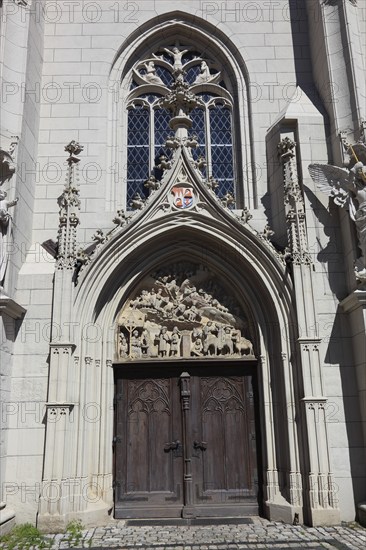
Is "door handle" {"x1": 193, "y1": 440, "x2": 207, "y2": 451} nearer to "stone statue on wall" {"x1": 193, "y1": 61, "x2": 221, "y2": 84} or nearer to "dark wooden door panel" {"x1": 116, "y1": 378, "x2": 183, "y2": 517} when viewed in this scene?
"dark wooden door panel" {"x1": 116, "y1": 378, "x2": 183, "y2": 517}

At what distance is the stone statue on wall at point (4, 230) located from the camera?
306 inches

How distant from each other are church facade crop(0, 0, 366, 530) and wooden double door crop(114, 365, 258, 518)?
0.03 m

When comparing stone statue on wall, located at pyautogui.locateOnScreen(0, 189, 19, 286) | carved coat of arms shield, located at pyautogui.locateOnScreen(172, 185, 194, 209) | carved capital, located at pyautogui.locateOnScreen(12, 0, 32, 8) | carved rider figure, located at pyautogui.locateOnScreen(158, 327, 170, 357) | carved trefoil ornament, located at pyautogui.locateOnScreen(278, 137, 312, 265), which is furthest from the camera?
carved capital, located at pyautogui.locateOnScreen(12, 0, 32, 8)

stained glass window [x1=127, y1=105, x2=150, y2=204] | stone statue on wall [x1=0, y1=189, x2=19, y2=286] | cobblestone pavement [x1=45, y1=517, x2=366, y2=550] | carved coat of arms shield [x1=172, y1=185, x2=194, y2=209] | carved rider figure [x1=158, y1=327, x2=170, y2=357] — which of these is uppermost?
stained glass window [x1=127, y1=105, x2=150, y2=204]

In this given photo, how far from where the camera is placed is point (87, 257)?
8.29 metres

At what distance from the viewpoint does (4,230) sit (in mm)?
7969

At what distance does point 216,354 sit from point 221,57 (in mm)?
A: 6223

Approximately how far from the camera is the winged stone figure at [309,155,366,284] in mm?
7809

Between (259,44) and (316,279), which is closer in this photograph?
(316,279)

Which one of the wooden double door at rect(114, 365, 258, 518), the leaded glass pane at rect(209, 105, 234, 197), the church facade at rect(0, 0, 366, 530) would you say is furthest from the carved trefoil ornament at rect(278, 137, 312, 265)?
the wooden double door at rect(114, 365, 258, 518)

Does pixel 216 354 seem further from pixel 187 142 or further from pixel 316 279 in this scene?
pixel 187 142

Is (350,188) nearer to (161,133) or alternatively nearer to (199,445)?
(161,133)

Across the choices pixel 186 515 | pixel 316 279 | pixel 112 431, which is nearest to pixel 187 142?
pixel 316 279

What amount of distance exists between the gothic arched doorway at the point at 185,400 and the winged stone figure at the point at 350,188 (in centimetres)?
226
